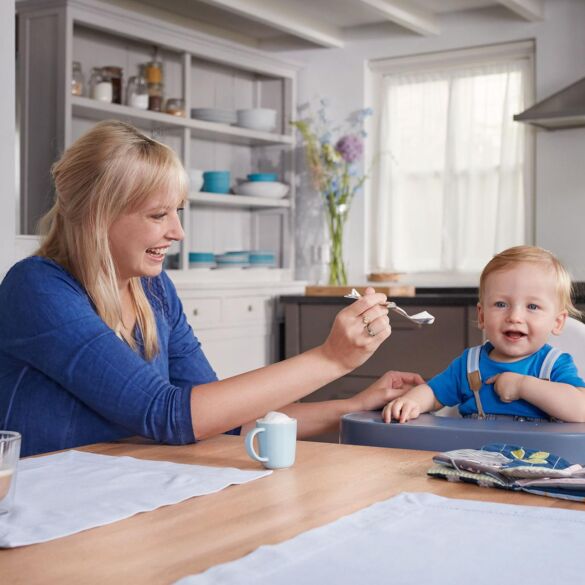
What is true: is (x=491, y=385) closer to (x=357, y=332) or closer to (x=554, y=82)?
(x=357, y=332)

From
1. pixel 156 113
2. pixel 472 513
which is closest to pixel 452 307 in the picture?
pixel 156 113

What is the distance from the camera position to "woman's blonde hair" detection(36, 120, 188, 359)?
1.74 meters

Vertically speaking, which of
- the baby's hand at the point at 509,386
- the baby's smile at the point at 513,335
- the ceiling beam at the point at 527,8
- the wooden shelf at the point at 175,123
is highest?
the ceiling beam at the point at 527,8

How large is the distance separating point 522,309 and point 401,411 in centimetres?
44

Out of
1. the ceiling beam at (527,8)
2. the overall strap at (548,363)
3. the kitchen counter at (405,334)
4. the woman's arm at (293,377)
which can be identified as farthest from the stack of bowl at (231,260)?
the woman's arm at (293,377)

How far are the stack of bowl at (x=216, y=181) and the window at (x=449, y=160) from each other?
912mm

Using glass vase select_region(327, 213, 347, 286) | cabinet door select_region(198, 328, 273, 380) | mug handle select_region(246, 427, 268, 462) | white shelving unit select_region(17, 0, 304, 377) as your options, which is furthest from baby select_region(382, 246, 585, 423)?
glass vase select_region(327, 213, 347, 286)

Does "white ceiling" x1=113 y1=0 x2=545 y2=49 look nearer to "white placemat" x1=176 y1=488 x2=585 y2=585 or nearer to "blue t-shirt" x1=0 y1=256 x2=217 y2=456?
"blue t-shirt" x1=0 y1=256 x2=217 y2=456

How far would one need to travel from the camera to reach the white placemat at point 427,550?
0.86 m

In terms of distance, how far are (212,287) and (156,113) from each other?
0.90 m

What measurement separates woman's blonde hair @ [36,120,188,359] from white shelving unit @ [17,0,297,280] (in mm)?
1899

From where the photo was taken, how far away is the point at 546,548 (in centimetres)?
94

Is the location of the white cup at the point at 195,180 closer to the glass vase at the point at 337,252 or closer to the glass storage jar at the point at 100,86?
the glass storage jar at the point at 100,86

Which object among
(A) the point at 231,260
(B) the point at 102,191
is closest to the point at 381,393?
(B) the point at 102,191
